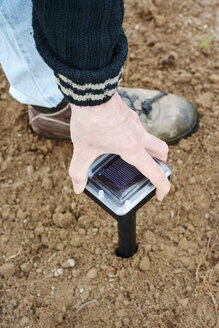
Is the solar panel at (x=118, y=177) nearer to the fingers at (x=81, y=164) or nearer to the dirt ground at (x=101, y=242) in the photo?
the fingers at (x=81, y=164)

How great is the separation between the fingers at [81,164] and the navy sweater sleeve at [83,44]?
0.15 metres

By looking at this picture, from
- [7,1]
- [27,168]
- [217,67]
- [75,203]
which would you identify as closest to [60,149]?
[27,168]

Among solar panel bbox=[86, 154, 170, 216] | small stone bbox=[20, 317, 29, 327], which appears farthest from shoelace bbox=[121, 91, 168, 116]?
small stone bbox=[20, 317, 29, 327]

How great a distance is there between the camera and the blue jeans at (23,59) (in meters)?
1.15

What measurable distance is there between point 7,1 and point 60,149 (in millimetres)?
798

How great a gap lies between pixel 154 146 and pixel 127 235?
369 mm

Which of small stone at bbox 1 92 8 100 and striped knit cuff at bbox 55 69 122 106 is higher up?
striped knit cuff at bbox 55 69 122 106

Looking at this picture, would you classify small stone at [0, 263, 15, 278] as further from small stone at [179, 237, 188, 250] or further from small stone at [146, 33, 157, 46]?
small stone at [146, 33, 157, 46]

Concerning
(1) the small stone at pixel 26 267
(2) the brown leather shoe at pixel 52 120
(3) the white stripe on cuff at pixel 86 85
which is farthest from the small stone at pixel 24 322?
(3) the white stripe on cuff at pixel 86 85

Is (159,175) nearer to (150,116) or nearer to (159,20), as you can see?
(150,116)

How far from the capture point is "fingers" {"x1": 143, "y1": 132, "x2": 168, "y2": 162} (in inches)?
39.9

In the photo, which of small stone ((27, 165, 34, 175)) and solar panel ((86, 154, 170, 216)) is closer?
solar panel ((86, 154, 170, 216))

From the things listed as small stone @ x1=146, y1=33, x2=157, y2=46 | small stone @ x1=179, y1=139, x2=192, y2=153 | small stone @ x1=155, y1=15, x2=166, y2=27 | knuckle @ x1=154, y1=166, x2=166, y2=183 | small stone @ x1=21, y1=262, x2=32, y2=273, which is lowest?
small stone @ x1=21, y1=262, x2=32, y2=273

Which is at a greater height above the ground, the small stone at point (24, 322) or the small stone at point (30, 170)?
the small stone at point (30, 170)
